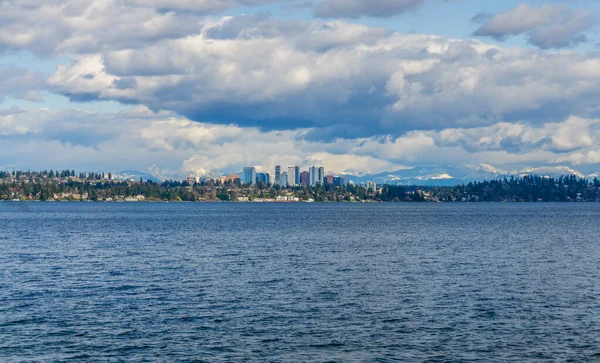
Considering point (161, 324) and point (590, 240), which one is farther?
point (590, 240)

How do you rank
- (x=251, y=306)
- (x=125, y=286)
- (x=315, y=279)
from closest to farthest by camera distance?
1. (x=251, y=306)
2. (x=125, y=286)
3. (x=315, y=279)

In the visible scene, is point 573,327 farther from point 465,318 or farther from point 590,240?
point 590,240

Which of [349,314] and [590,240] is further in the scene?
[590,240]

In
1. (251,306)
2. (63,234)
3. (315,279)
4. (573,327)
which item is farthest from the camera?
(63,234)

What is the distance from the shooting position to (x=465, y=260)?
299 feet

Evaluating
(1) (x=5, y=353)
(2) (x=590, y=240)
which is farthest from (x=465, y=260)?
(1) (x=5, y=353)

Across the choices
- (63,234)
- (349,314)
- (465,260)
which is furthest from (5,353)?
(63,234)

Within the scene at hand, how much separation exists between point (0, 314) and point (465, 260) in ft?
192

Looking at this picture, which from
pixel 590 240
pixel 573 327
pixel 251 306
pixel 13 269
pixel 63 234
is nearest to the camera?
pixel 573 327

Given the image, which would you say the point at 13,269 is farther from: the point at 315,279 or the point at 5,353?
the point at 5,353

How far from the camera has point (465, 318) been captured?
5125 cm

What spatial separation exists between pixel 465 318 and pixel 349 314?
845 cm

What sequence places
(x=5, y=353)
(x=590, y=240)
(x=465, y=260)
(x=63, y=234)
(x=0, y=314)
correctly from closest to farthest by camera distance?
(x=5, y=353), (x=0, y=314), (x=465, y=260), (x=590, y=240), (x=63, y=234)

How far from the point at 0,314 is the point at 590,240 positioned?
109m
